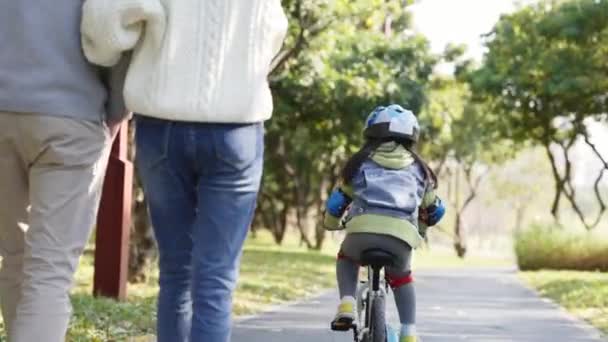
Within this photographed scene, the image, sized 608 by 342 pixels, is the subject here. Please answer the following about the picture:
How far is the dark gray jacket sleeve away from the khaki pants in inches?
3.9

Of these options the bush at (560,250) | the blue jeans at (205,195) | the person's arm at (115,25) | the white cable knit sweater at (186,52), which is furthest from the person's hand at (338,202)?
the bush at (560,250)

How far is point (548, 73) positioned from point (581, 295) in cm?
1196

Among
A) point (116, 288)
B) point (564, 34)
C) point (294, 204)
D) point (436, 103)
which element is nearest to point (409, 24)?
point (436, 103)

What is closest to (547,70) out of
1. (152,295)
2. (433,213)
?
(152,295)

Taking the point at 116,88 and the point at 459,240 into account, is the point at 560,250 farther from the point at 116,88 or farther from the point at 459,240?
the point at 459,240

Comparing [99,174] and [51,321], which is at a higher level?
[99,174]

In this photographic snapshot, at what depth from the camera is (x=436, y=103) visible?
35.5 metres

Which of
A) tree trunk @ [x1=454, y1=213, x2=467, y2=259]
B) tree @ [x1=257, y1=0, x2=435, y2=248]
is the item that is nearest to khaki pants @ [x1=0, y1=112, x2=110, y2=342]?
tree @ [x1=257, y1=0, x2=435, y2=248]

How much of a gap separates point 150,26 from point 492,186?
62162mm

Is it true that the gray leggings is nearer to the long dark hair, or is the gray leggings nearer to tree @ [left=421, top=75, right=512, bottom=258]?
the long dark hair

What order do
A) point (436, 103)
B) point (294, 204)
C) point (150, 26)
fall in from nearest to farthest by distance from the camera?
point (150, 26) < point (436, 103) < point (294, 204)

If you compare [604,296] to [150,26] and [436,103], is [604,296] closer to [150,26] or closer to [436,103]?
[150,26]

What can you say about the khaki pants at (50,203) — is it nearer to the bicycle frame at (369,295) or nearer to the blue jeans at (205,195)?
the blue jeans at (205,195)

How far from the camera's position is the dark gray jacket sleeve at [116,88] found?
4.18m
